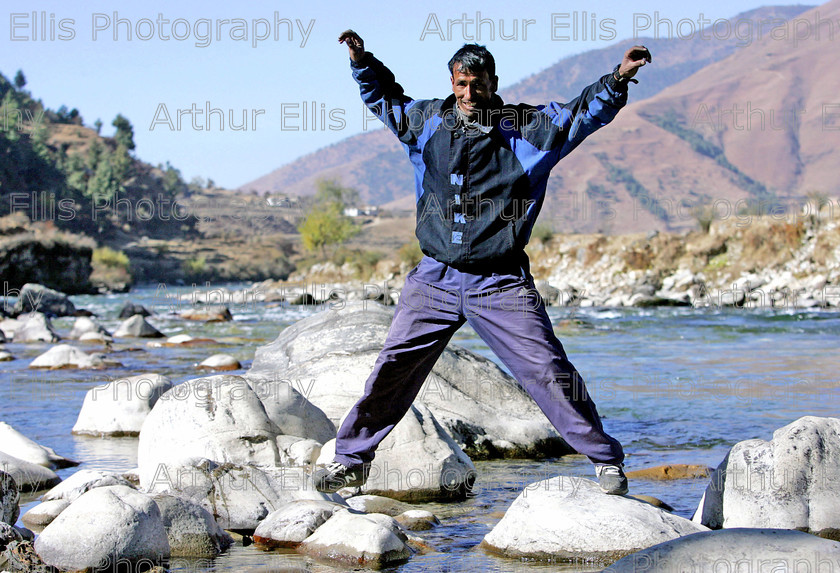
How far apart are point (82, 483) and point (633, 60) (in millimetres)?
3390

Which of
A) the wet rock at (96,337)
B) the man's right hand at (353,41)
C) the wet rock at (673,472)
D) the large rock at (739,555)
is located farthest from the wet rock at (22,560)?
the wet rock at (96,337)

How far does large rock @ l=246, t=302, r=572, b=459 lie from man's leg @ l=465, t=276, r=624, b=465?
2517 mm

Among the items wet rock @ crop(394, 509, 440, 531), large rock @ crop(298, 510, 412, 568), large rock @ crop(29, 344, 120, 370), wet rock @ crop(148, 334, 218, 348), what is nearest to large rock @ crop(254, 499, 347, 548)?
large rock @ crop(298, 510, 412, 568)

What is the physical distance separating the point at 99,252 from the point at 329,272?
84.5ft

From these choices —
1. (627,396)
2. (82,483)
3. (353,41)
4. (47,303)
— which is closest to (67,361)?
(627,396)

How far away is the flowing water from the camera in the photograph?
457 centimetres

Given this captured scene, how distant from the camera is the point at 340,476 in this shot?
4340 mm

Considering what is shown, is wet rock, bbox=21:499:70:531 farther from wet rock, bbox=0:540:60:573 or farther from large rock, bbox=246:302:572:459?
large rock, bbox=246:302:572:459

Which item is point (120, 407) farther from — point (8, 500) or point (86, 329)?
point (86, 329)

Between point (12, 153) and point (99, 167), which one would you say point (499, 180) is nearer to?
point (12, 153)

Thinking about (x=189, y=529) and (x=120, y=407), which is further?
(x=120, y=407)

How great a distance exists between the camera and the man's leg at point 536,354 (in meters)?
3.89

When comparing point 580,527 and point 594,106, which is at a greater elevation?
point 594,106

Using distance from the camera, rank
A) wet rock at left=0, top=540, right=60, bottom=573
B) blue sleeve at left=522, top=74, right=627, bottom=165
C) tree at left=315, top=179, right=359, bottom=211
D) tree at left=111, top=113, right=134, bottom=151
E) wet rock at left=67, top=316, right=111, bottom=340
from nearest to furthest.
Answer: wet rock at left=0, top=540, right=60, bottom=573, blue sleeve at left=522, top=74, right=627, bottom=165, wet rock at left=67, top=316, right=111, bottom=340, tree at left=315, top=179, right=359, bottom=211, tree at left=111, top=113, right=134, bottom=151
